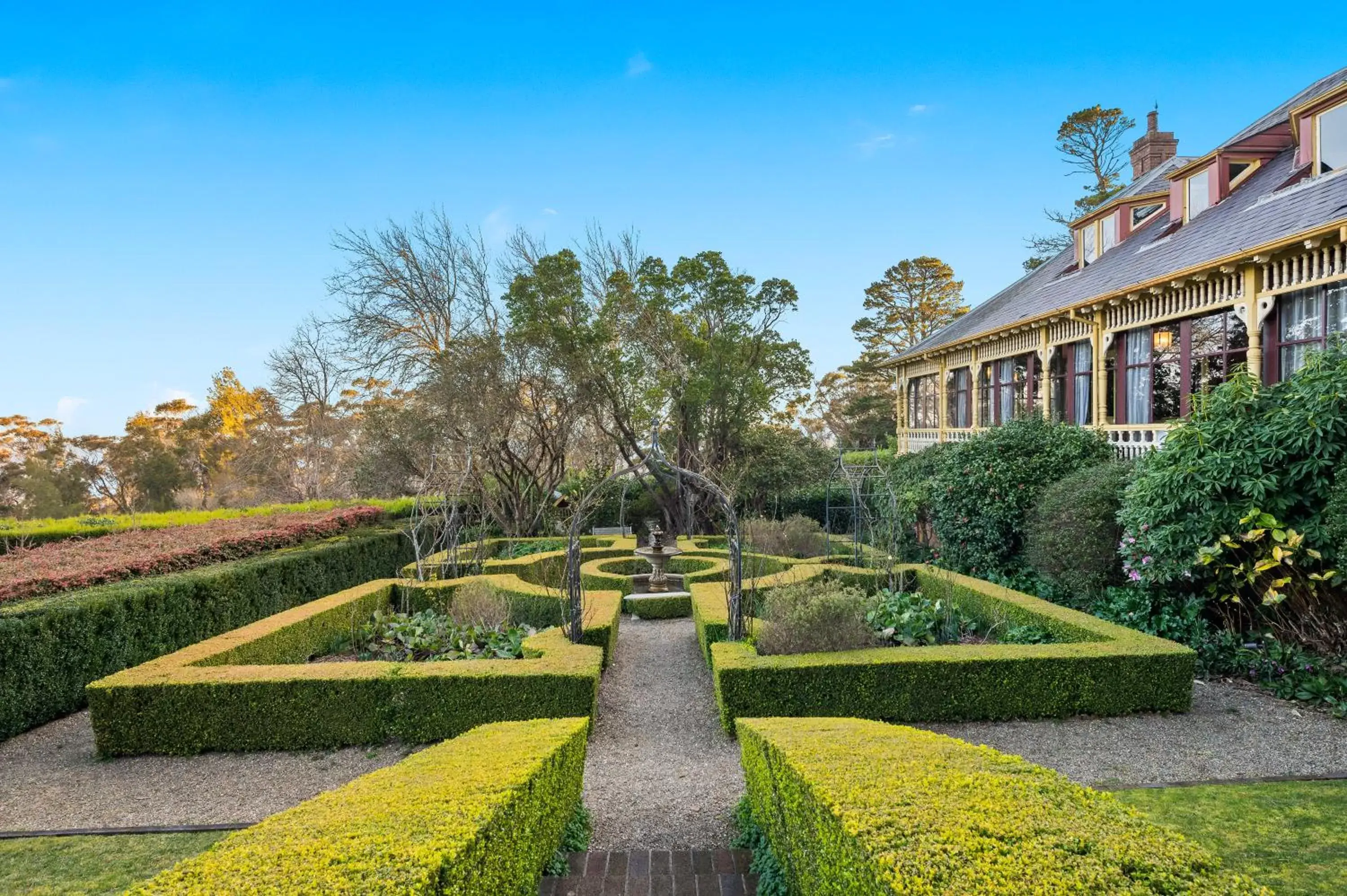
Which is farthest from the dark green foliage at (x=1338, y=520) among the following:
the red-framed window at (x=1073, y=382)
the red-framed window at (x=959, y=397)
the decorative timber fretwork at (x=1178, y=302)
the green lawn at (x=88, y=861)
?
the red-framed window at (x=959, y=397)

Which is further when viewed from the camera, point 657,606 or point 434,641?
point 657,606

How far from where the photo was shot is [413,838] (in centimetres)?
227

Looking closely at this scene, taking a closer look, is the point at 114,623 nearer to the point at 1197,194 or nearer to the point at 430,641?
the point at 430,641

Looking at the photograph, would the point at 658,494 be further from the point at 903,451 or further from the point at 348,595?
the point at 348,595

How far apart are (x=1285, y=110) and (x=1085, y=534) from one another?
34.5 ft

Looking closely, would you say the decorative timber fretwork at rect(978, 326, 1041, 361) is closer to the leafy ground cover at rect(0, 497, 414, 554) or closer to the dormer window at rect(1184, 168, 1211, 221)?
the dormer window at rect(1184, 168, 1211, 221)

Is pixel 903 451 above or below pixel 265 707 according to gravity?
above

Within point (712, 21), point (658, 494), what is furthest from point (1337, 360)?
point (658, 494)

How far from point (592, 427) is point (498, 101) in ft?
38.5

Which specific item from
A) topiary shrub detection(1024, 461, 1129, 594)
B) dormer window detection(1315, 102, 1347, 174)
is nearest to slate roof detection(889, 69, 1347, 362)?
dormer window detection(1315, 102, 1347, 174)

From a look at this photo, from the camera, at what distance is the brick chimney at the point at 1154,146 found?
60.5 feet

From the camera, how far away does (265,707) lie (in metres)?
5.70

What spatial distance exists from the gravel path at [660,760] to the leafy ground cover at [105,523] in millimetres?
8777

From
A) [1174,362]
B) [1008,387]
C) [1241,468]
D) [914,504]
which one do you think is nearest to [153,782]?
[1241,468]
